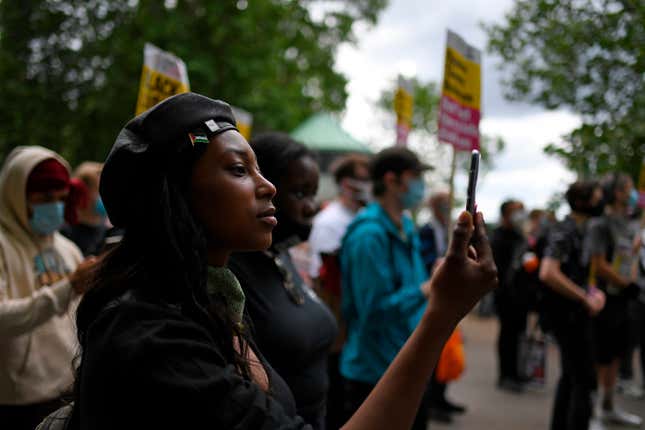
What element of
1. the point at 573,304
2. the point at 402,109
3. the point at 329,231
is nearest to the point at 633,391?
the point at 573,304

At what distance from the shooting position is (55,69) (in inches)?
575

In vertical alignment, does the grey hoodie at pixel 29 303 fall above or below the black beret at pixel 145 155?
Answer: below

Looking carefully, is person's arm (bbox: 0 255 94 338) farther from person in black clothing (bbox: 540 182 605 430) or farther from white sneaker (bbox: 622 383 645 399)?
white sneaker (bbox: 622 383 645 399)

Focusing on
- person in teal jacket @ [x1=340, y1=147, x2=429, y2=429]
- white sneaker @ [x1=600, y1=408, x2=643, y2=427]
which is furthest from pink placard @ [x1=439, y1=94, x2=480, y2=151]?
white sneaker @ [x1=600, y1=408, x2=643, y2=427]

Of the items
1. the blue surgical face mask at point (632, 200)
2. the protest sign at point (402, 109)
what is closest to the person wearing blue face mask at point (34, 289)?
the protest sign at point (402, 109)

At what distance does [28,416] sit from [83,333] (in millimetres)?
1727

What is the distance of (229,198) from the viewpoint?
4.63ft

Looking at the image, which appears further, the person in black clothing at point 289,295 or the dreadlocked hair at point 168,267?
the person in black clothing at point 289,295

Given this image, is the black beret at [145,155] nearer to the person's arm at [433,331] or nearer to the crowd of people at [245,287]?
the crowd of people at [245,287]

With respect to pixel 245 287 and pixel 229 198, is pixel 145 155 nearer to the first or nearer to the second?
pixel 229 198

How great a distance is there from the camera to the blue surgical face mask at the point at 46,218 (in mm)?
3107

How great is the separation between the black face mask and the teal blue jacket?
74cm

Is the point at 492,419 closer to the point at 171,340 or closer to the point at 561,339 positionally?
the point at 561,339

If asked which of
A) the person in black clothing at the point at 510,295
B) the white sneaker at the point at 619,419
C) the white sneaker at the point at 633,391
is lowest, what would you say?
the white sneaker at the point at 633,391
